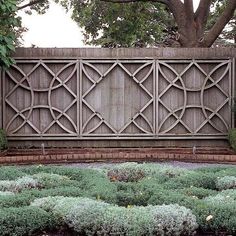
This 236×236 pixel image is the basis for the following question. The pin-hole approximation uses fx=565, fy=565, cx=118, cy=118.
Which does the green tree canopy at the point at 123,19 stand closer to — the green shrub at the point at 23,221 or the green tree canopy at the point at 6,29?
the green tree canopy at the point at 6,29

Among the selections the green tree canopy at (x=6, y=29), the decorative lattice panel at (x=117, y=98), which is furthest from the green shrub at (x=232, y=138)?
the green tree canopy at (x=6, y=29)

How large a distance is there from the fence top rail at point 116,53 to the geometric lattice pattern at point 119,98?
0.13 m

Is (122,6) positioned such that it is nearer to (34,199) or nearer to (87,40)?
(87,40)

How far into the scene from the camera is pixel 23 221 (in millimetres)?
4887

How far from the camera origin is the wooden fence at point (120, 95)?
43.3 feet

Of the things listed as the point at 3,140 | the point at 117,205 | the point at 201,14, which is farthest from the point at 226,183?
the point at 201,14

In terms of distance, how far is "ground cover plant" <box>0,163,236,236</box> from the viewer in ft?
15.9

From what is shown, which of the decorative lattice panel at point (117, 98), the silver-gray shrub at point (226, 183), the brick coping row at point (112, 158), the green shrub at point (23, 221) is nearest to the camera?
the green shrub at point (23, 221)

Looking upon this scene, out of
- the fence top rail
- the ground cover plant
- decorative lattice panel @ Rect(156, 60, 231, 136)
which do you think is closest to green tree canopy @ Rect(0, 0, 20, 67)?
the fence top rail

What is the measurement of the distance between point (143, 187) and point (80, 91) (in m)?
7.26

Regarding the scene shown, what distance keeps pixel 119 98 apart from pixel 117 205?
802cm

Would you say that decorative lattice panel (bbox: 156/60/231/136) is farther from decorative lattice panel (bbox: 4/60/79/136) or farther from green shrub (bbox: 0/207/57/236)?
green shrub (bbox: 0/207/57/236)

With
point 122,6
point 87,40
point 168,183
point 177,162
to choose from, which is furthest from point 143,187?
point 87,40

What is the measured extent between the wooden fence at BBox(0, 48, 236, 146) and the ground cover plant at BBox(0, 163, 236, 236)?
5943 millimetres
